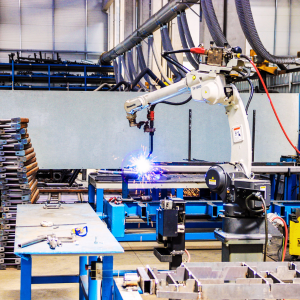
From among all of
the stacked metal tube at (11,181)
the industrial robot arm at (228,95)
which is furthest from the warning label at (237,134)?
the stacked metal tube at (11,181)

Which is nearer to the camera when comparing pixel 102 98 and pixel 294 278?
pixel 294 278

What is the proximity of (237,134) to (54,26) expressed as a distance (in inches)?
527

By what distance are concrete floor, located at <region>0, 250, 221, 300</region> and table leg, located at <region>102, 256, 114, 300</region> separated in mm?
1119

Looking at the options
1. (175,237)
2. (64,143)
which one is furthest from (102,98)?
(175,237)

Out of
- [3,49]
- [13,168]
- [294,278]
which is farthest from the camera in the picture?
[3,49]

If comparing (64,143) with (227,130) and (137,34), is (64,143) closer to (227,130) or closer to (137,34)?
(227,130)

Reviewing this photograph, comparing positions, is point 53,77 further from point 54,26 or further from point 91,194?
point 91,194

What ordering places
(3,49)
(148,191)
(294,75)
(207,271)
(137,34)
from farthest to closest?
A: (3,49) < (294,75) < (137,34) < (148,191) < (207,271)

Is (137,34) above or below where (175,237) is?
above

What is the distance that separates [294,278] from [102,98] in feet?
17.4

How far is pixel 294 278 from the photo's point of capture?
150cm

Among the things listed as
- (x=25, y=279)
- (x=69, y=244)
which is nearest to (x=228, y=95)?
(x=69, y=244)

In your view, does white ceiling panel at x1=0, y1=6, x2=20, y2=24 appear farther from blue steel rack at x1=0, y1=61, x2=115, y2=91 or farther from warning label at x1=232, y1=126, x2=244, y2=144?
warning label at x1=232, y1=126, x2=244, y2=144

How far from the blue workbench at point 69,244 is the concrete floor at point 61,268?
0.48 m
